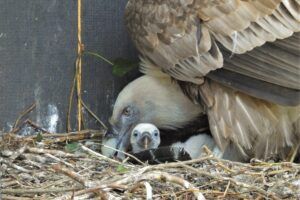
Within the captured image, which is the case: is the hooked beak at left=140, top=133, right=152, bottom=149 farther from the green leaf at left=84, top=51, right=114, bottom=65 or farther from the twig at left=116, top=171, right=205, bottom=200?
the twig at left=116, top=171, right=205, bottom=200

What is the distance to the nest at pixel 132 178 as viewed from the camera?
4.34 metres

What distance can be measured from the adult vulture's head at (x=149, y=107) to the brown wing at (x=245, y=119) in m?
0.39

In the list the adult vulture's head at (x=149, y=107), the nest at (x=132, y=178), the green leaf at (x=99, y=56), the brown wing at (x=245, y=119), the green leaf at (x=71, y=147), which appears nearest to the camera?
the nest at (x=132, y=178)

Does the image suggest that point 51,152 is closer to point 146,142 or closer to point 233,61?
point 146,142

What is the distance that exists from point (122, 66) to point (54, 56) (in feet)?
1.47

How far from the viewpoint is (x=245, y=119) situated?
5422mm

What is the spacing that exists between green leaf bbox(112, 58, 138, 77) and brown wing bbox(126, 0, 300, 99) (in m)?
0.50

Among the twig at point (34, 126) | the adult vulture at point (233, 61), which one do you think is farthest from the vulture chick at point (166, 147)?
the twig at point (34, 126)

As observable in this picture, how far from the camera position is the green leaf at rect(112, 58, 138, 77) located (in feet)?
20.0

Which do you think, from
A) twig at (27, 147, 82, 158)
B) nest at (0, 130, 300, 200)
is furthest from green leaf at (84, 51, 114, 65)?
twig at (27, 147, 82, 158)

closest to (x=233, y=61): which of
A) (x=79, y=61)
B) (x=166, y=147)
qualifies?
(x=166, y=147)

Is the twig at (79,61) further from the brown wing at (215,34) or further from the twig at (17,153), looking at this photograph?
the twig at (17,153)

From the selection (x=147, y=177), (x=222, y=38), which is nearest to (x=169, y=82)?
(x=222, y=38)

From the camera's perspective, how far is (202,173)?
463cm
